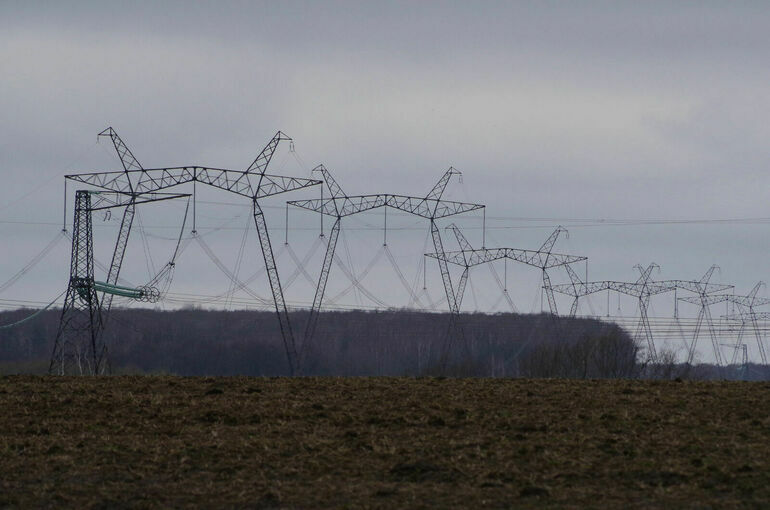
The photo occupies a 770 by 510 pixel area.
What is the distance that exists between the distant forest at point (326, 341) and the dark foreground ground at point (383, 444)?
232 ft

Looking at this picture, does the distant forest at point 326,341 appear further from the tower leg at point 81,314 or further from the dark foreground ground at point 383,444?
the dark foreground ground at point 383,444

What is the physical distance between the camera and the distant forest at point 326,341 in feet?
369

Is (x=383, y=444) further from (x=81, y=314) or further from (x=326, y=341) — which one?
(x=326, y=341)

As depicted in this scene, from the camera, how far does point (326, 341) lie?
411 ft

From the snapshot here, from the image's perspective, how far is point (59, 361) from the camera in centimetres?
6769

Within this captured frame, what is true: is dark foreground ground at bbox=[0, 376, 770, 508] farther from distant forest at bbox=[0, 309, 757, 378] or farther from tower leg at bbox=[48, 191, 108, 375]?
distant forest at bbox=[0, 309, 757, 378]

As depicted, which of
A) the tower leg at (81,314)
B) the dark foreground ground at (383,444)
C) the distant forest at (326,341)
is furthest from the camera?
the distant forest at (326,341)

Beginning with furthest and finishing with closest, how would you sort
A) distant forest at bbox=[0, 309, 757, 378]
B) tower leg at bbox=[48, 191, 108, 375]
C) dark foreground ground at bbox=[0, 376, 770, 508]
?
distant forest at bbox=[0, 309, 757, 378]
tower leg at bbox=[48, 191, 108, 375]
dark foreground ground at bbox=[0, 376, 770, 508]

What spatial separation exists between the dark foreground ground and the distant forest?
70720 mm

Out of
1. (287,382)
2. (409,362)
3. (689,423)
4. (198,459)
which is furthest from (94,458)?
(409,362)

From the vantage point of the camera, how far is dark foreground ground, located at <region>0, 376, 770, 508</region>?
22.6 m

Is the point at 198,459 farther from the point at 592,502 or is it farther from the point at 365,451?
the point at 592,502

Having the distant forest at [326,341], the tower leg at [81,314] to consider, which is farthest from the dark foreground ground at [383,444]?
the distant forest at [326,341]

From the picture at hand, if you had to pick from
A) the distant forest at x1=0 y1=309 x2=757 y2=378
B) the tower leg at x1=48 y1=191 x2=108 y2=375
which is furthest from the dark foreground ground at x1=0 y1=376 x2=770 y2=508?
the distant forest at x1=0 y1=309 x2=757 y2=378
